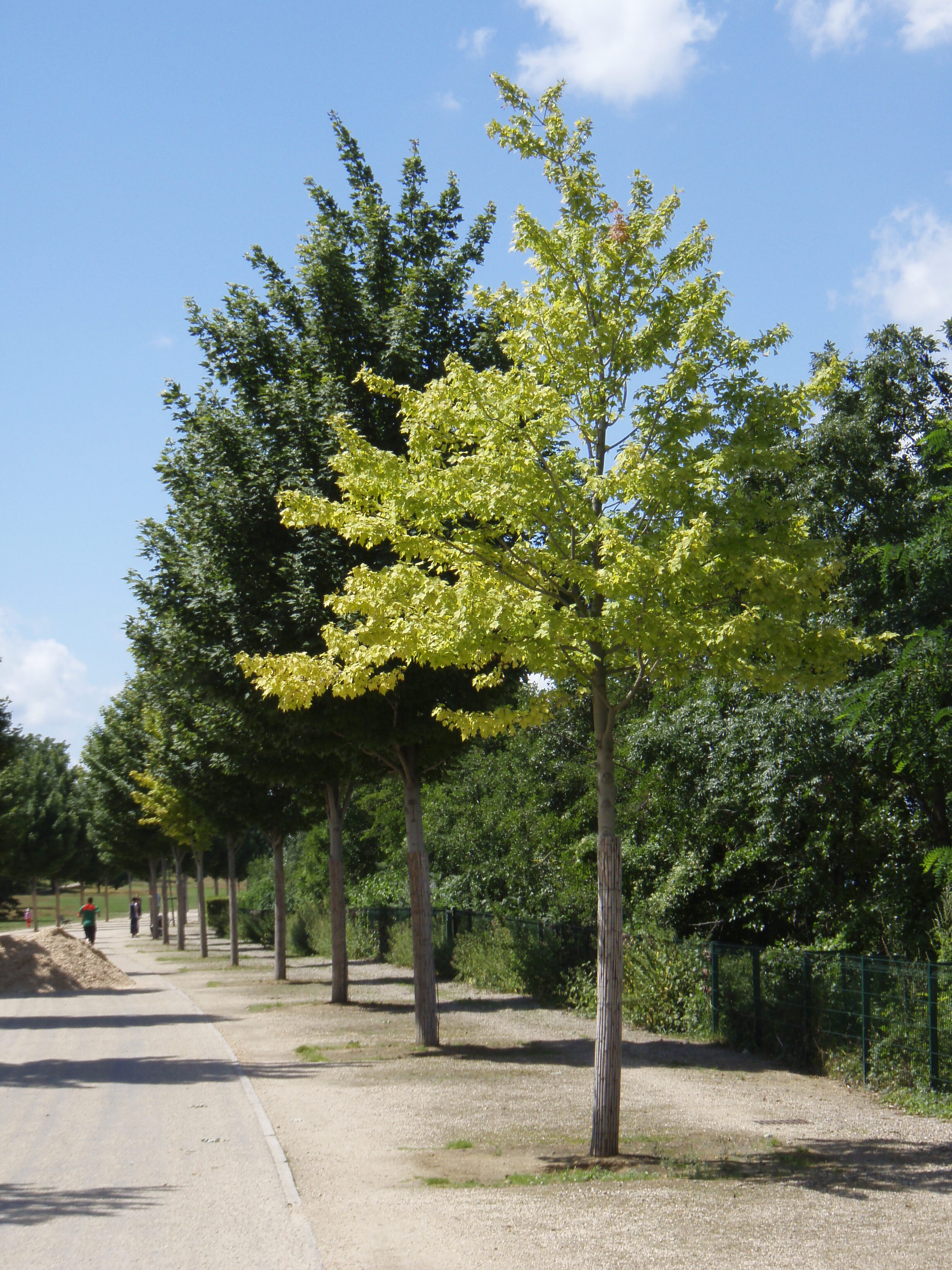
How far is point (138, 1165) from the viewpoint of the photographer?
8.70 m

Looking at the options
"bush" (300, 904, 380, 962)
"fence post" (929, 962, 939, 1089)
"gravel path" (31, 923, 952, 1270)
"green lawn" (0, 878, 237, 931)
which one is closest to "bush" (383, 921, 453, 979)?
"bush" (300, 904, 380, 962)

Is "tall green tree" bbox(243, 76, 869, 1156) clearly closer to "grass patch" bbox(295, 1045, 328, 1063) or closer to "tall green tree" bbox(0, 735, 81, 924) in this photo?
"grass patch" bbox(295, 1045, 328, 1063)

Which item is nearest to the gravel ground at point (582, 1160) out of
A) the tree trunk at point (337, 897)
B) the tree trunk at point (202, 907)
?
the tree trunk at point (337, 897)

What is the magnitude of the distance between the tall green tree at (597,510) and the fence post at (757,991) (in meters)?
6.14

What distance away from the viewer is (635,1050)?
48.7ft

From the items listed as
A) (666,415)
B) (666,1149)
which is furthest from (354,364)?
(666,1149)

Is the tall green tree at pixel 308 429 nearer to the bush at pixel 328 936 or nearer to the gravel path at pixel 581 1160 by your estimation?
the gravel path at pixel 581 1160

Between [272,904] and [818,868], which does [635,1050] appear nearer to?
[818,868]

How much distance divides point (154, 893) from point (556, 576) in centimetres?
5361

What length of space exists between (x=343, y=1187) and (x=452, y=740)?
8.36 metres

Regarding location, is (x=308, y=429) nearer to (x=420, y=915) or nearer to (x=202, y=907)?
(x=420, y=915)

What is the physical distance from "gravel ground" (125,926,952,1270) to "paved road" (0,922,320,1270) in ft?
1.00

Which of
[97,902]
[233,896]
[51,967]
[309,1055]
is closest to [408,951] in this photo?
[233,896]

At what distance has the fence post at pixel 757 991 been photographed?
47.3 feet
